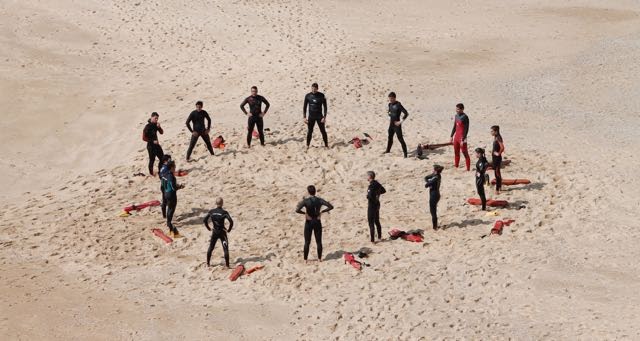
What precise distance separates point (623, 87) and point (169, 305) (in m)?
19.3

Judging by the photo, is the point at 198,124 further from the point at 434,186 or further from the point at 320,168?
the point at 434,186

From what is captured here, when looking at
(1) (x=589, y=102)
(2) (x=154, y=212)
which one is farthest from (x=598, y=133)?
(2) (x=154, y=212)

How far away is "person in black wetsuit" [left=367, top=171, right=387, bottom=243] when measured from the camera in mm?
20062

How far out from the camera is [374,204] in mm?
20234

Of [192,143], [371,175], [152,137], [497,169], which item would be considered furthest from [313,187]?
[192,143]

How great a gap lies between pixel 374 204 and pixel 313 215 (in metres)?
1.62

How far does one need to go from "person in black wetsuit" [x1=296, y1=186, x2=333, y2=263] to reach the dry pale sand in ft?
1.93

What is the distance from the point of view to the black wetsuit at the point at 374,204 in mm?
20078

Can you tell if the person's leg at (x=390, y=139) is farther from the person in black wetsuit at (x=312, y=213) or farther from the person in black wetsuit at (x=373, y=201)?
the person in black wetsuit at (x=312, y=213)

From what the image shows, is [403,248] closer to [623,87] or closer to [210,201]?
[210,201]

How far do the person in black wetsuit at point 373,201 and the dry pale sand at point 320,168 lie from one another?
53 cm

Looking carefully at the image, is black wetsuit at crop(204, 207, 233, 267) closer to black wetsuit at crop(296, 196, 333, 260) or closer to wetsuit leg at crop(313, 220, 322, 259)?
black wetsuit at crop(296, 196, 333, 260)

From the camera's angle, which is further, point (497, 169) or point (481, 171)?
point (497, 169)

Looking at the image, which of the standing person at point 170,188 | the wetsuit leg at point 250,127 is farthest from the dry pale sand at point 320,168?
the standing person at point 170,188
